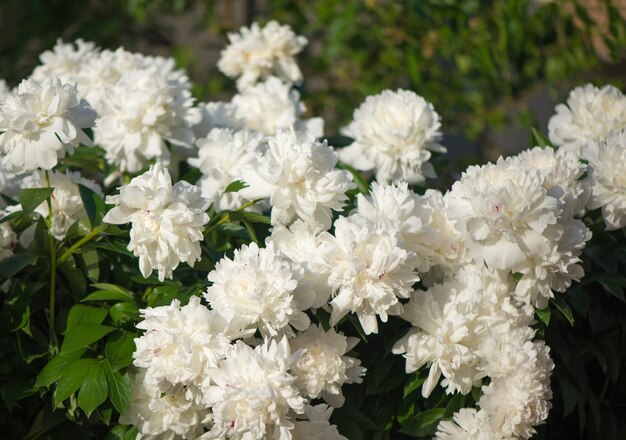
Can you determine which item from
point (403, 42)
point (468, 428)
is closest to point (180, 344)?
point (468, 428)

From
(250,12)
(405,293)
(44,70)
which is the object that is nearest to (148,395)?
(405,293)

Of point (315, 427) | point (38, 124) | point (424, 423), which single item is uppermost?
point (38, 124)

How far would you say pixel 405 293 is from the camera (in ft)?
3.91

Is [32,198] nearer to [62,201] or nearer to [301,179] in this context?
[62,201]

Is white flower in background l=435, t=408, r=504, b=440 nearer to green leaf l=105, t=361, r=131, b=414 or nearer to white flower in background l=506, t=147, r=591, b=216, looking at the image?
white flower in background l=506, t=147, r=591, b=216

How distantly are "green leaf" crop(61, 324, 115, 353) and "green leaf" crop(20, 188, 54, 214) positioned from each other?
0.20 meters

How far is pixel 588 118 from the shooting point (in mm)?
1669

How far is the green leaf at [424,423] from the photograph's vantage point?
1299mm

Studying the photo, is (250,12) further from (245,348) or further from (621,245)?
(245,348)

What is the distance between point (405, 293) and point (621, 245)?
1.71 feet

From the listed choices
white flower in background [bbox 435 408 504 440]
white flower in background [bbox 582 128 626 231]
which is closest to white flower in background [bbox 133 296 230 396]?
white flower in background [bbox 435 408 504 440]

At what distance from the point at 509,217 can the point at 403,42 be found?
2536mm

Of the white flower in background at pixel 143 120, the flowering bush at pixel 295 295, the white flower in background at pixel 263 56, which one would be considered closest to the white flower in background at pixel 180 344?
the flowering bush at pixel 295 295

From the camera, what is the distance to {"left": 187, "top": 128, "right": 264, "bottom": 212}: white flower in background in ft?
5.04
